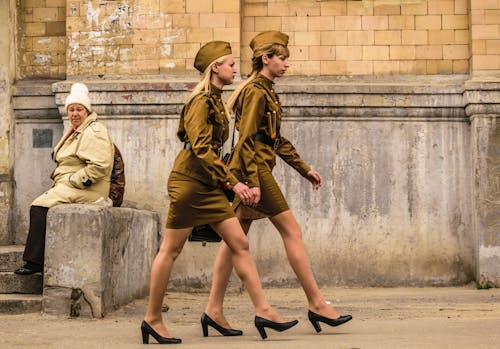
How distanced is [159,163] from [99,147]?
2369mm

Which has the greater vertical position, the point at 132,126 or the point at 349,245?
the point at 132,126

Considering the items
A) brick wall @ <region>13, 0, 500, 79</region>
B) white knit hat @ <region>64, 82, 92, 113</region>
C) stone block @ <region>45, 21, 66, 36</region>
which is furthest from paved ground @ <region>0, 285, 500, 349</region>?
stone block @ <region>45, 21, 66, 36</region>

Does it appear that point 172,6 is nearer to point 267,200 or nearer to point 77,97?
point 77,97

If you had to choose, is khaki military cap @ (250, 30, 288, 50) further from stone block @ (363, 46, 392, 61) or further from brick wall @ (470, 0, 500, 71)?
brick wall @ (470, 0, 500, 71)

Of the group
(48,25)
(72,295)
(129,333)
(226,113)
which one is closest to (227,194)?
(226,113)

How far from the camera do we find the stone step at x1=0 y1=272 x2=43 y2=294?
850 centimetres

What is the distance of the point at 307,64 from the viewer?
36.4 feet

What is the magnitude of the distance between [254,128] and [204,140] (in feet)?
1.78

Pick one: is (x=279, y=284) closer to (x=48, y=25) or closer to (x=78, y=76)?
(x=78, y=76)

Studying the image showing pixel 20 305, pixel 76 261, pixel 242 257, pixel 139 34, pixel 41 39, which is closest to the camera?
pixel 242 257

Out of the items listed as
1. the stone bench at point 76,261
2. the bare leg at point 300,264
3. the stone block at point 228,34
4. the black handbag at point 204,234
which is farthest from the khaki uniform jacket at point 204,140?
the stone block at point 228,34

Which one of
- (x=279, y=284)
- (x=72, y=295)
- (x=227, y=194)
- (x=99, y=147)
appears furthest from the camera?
(x=279, y=284)

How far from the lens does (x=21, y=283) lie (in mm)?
8508

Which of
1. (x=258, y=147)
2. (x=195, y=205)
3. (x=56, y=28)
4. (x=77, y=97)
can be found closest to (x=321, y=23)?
(x=56, y=28)
